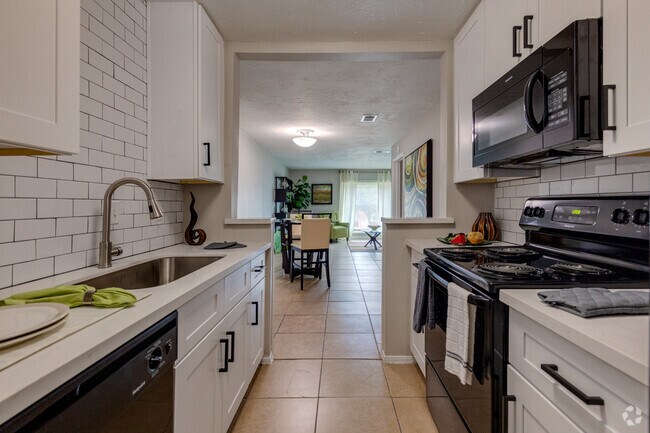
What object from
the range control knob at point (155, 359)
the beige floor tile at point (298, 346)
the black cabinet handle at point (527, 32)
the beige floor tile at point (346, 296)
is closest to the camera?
the range control knob at point (155, 359)

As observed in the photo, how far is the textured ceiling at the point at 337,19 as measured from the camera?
1.83 metres

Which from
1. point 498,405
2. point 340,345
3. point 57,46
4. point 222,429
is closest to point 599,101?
point 498,405

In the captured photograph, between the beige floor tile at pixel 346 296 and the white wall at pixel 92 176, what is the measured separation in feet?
7.58

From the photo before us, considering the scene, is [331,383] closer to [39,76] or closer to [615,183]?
[615,183]

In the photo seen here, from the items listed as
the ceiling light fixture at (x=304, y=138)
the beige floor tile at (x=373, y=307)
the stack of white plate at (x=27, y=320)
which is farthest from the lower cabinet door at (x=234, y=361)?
the ceiling light fixture at (x=304, y=138)

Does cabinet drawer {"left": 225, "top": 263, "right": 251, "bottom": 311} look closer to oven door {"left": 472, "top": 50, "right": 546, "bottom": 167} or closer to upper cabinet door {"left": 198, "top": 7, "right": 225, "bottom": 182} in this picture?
upper cabinet door {"left": 198, "top": 7, "right": 225, "bottom": 182}

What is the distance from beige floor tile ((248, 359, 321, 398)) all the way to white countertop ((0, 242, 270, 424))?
1.10m

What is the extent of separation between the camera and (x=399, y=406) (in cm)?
182

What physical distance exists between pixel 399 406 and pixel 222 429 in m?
1.00

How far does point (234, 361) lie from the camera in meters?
1.52

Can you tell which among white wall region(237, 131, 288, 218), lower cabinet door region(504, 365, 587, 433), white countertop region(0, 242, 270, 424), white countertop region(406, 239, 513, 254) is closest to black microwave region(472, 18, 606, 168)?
white countertop region(406, 239, 513, 254)

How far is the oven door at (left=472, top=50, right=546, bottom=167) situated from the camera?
1178mm

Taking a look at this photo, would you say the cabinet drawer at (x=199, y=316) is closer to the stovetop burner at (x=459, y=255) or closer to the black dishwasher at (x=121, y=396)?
the black dishwasher at (x=121, y=396)

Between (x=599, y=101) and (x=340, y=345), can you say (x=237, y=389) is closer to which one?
(x=340, y=345)
